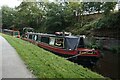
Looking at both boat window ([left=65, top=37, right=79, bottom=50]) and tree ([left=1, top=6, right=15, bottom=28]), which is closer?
boat window ([left=65, top=37, right=79, bottom=50])

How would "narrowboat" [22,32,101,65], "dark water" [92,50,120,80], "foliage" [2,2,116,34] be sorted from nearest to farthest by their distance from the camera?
1. "dark water" [92,50,120,80]
2. "narrowboat" [22,32,101,65]
3. "foliage" [2,2,116,34]

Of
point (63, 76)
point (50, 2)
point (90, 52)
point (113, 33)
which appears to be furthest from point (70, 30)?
point (63, 76)

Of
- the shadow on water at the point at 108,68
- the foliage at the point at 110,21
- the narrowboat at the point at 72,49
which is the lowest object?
the shadow on water at the point at 108,68

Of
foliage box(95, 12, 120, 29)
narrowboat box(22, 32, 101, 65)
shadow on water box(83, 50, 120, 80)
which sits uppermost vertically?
foliage box(95, 12, 120, 29)

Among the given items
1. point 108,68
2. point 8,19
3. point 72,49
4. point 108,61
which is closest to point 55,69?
point 108,68

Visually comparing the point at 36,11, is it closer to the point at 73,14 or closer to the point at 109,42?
the point at 73,14

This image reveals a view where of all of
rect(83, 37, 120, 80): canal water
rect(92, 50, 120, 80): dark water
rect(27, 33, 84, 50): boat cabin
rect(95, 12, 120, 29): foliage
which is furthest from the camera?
rect(95, 12, 120, 29): foliage

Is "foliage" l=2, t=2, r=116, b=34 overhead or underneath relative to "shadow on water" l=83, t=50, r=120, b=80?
overhead

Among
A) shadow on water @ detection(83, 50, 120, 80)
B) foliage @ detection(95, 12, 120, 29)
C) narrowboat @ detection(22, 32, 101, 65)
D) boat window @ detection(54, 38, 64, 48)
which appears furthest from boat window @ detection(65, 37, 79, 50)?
foliage @ detection(95, 12, 120, 29)

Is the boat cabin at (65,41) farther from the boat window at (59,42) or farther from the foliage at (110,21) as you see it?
the foliage at (110,21)

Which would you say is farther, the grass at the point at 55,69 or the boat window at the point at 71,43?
the boat window at the point at 71,43

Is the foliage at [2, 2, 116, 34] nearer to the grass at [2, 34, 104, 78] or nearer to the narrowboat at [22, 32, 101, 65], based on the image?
the narrowboat at [22, 32, 101, 65]

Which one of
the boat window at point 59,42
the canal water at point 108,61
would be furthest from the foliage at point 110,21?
the boat window at point 59,42

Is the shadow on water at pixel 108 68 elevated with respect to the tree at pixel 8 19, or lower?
lower
